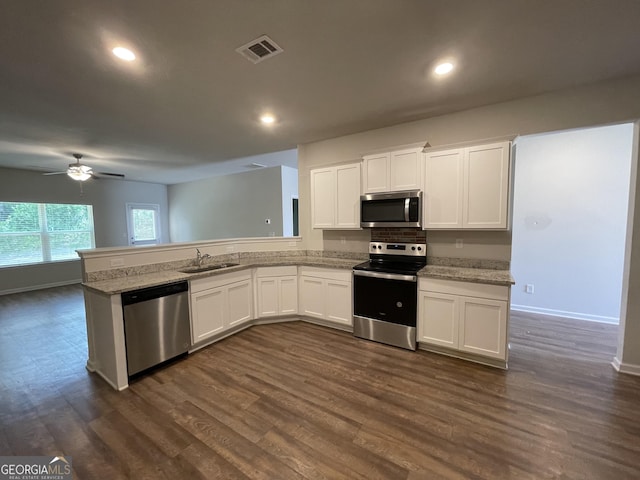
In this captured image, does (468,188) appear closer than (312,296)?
Yes

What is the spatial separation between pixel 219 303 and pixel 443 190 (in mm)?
3025

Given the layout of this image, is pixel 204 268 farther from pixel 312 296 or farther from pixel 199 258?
pixel 312 296

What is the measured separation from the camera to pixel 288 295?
387 centimetres

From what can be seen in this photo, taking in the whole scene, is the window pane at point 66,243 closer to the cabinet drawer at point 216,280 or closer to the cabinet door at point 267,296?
the cabinet drawer at point 216,280

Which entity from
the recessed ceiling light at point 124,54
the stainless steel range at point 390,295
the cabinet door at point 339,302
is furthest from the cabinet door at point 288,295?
the recessed ceiling light at point 124,54

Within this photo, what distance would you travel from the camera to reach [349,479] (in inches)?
60.0

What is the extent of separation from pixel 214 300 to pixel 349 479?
2.34 m

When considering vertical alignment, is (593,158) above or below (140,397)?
above

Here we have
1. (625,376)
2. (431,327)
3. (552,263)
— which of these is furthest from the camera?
(552,263)

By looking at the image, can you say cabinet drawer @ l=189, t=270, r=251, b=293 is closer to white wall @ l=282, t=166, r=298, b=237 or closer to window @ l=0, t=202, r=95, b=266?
white wall @ l=282, t=166, r=298, b=237

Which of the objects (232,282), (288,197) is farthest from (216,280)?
(288,197)

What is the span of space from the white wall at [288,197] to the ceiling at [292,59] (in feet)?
9.61

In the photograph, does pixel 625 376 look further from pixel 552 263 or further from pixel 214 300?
pixel 214 300

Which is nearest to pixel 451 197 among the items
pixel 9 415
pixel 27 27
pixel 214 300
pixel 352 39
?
pixel 352 39
